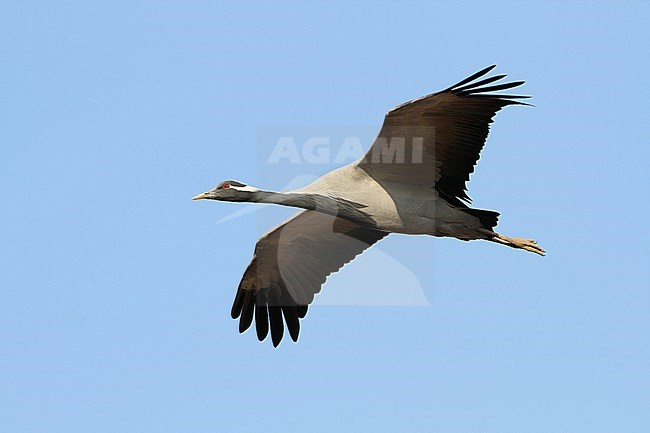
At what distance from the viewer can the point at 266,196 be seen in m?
12.3

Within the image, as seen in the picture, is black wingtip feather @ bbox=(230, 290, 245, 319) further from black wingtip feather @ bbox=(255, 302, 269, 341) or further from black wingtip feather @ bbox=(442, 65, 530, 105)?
black wingtip feather @ bbox=(442, 65, 530, 105)

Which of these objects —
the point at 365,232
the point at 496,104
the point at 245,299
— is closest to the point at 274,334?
the point at 245,299

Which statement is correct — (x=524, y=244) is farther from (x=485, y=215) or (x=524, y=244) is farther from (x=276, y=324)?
(x=276, y=324)

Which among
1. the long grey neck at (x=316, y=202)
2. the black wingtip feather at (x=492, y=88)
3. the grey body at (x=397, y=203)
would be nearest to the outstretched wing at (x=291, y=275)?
the grey body at (x=397, y=203)

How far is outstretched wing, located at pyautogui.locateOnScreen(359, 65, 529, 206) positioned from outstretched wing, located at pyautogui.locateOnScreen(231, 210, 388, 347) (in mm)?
1840

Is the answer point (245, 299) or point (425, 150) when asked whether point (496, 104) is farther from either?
point (245, 299)

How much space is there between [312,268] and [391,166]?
2726mm

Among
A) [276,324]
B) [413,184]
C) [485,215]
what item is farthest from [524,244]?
[276,324]

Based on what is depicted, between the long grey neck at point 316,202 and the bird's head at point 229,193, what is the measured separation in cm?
7

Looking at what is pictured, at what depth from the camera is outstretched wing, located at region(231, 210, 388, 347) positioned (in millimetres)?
14250

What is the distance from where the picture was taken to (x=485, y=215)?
12609 millimetres

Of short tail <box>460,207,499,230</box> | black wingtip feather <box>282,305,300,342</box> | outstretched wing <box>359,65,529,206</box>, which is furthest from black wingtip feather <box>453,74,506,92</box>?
black wingtip feather <box>282,305,300,342</box>

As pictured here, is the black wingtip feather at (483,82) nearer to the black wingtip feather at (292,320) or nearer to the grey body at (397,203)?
the grey body at (397,203)

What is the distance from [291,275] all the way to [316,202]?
103 inches
